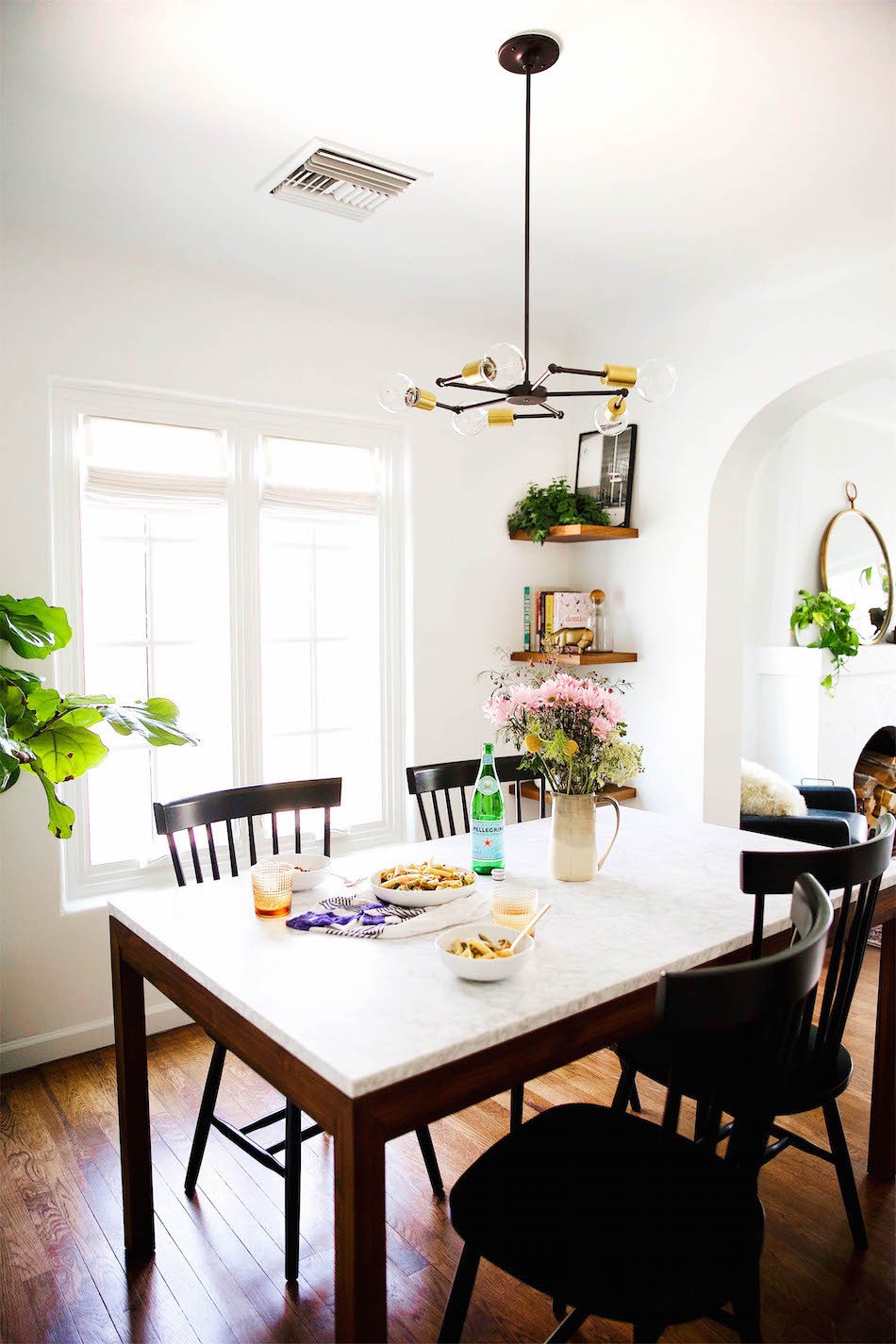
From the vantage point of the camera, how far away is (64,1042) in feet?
10.4

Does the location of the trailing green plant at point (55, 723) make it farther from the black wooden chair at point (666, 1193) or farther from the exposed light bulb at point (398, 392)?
the black wooden chair at point (666, 1193)

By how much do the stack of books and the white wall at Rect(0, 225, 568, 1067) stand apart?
0.19ft

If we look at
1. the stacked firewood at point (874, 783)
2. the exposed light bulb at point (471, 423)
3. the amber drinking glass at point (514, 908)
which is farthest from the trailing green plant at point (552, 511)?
the stacked firewood at point (874, 783)

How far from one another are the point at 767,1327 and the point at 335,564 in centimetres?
287

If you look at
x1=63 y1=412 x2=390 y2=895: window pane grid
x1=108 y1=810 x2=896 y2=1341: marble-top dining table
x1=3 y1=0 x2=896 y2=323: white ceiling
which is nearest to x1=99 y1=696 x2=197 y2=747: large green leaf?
x1=108 y1=810 x2=896 y2=1341: marble-top dining table

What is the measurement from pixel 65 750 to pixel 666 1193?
181 centimetres

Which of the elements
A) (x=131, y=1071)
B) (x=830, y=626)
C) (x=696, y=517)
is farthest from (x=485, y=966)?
(x=830, y=626)

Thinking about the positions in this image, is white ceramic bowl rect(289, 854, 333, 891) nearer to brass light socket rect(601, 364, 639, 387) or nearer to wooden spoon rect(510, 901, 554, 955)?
wooden spoon rect(510, 901, 554, 955)

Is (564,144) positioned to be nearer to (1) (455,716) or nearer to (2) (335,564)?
(2) (335,564)

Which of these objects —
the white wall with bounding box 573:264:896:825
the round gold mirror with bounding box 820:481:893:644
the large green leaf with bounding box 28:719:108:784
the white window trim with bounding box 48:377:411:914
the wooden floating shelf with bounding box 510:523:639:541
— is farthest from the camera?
the round gold mirror with bounding box 820:481:893:644

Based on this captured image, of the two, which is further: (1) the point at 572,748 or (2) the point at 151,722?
(2) the point at 151,722

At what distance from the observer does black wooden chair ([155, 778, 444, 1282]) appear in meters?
2.04

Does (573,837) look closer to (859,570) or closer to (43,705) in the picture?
(43,705)

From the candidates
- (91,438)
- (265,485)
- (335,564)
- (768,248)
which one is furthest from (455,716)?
(768,248)
